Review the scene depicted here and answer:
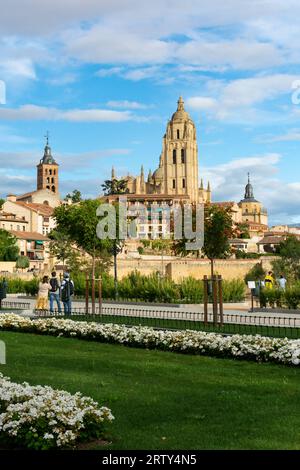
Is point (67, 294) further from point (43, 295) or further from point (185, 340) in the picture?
point (185, 340)

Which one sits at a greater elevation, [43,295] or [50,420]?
[43,295]

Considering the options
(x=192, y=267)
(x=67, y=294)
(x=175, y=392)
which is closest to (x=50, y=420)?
(x=175, y=392)

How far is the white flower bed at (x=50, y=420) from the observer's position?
22.1ft

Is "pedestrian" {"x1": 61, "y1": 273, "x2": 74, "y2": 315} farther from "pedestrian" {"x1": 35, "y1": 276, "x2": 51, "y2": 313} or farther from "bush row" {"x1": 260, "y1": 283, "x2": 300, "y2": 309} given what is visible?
"bush row" {"x1": 260, "y1": 283, "x2": 300, "y2": 309}

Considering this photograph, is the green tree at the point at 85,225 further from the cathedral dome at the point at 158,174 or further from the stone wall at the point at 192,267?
the cathedral dome at the point at 158,174

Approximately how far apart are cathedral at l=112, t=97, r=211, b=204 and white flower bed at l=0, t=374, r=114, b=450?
161 metres

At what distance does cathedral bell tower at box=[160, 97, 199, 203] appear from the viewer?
562 ft

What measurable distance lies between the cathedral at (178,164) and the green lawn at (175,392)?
156m

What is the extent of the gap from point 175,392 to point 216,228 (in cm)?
2200

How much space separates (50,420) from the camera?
22.6 feet
